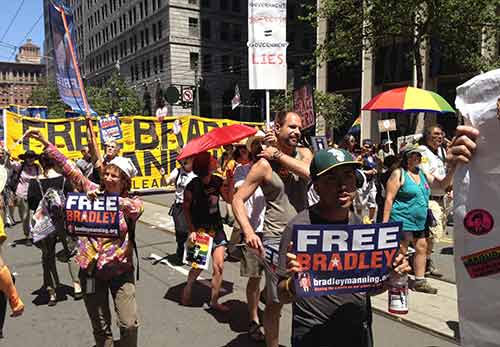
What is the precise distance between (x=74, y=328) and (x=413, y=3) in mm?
11139

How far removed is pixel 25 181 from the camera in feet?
29.2

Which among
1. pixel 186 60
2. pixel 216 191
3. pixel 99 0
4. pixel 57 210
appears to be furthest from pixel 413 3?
pixel 99 0

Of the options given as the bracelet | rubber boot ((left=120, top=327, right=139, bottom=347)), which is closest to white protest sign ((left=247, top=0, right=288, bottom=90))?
the bracelet

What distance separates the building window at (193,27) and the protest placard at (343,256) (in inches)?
2022

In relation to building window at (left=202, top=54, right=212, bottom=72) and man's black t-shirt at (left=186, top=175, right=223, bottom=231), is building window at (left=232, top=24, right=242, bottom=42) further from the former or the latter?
man's black t-shirt at (left=186, top=175, right=223, bottom=231)

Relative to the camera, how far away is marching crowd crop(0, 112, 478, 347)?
2.23 meters

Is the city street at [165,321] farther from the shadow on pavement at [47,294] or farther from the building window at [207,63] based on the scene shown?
the building window at [207,63]

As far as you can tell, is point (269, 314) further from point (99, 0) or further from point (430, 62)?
point (99, 0)

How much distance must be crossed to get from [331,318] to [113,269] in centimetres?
182

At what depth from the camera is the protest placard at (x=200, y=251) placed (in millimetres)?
4906

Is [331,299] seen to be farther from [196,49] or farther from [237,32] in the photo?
[237,32]

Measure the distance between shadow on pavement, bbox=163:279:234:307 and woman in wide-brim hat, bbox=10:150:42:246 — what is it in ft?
12.6

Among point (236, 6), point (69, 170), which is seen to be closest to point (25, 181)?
point (69, 170)

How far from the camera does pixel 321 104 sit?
2408 centimetres
